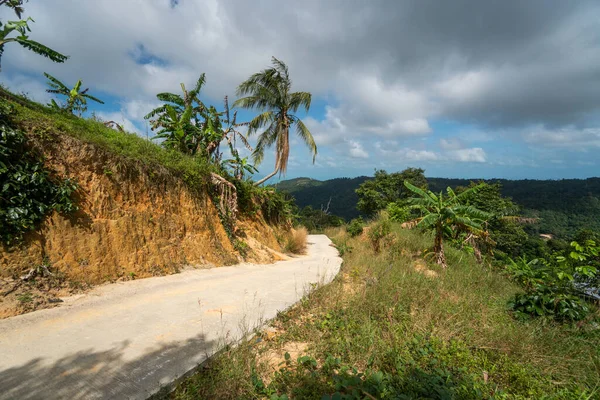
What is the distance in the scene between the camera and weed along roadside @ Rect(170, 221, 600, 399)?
8.03ft

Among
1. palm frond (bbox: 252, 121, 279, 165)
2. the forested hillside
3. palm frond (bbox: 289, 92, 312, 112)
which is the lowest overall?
the forested hillside

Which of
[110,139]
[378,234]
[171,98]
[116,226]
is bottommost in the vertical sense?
[378,234]

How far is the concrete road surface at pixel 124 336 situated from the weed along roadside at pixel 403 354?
41cm

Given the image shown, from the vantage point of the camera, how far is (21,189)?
4266mm

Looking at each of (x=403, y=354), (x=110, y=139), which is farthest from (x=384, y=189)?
(x=403, y=354)

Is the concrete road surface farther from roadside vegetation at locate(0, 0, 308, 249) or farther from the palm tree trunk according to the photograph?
the palm tree trunk

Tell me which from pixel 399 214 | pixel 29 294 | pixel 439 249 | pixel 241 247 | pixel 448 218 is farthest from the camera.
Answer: pixel 399 214

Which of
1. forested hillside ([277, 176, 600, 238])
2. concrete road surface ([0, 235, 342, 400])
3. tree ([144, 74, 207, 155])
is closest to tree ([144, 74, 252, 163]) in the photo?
tree ([144, 74, 207, 155])

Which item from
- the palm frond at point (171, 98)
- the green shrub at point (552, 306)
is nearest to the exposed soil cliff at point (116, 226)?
the palm frond at point (171, 98)

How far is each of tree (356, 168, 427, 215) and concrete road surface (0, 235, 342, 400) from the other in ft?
80.9

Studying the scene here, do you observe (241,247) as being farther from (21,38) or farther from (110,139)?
(21,38)

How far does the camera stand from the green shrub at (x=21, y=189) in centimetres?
409

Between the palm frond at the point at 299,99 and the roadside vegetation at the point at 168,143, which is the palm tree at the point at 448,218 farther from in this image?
the palm frond at the point at 299,99

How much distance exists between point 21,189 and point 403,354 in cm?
646
